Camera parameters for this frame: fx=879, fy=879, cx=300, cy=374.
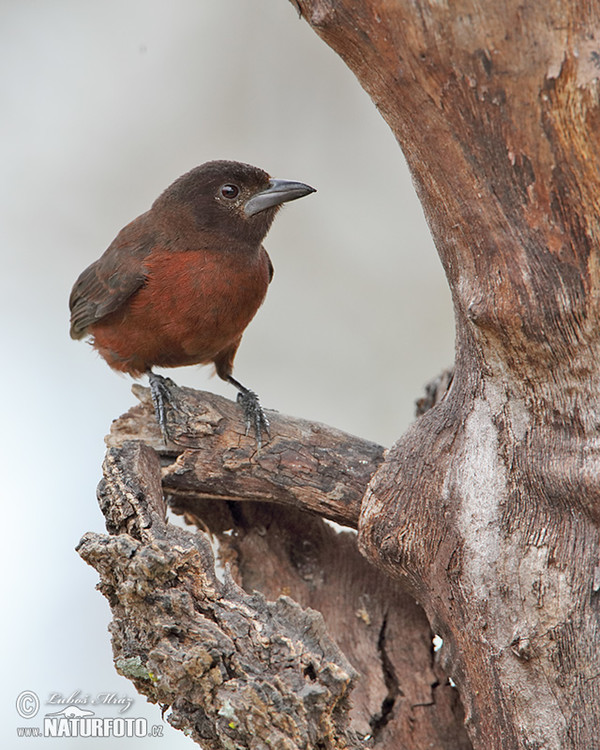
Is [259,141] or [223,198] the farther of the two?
[259,141]

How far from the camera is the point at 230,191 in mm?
3920

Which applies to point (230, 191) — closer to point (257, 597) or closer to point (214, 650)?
point (257, 597)

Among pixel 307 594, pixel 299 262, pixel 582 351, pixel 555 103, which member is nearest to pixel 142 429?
pixel 307 594

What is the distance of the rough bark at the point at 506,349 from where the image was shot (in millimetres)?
1988

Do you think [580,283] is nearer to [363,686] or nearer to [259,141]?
[363,686]

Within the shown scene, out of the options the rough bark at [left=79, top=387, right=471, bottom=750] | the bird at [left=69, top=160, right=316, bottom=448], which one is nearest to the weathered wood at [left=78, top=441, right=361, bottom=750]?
the rough bark at [left=79, top=387, right=471, bottom=750]

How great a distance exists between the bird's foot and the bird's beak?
914mm

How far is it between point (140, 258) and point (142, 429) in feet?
3.25

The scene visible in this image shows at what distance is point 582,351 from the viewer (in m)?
2.26

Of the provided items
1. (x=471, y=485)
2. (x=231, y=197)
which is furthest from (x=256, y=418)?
(x=231, y=197)

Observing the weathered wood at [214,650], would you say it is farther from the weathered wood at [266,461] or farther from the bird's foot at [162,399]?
the bird's foot at [162,399]

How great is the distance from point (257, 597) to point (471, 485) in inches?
27.4

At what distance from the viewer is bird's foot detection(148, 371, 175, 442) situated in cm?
315

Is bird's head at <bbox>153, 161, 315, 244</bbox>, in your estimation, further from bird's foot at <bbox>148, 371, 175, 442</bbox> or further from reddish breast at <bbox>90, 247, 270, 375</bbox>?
bird's foot at <bbox>148, 371, 175, 442</bbox>
